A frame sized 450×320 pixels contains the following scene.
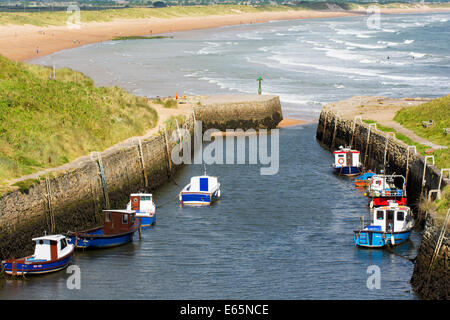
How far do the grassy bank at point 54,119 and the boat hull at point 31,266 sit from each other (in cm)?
514

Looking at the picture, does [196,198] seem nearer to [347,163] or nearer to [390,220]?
[390,220]

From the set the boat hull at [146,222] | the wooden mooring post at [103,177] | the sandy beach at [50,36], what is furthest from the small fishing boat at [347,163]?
the sandy beach at [50,36]

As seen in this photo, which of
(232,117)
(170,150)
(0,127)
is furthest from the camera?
(232,117)

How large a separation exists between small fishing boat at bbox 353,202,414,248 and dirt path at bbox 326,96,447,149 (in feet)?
45.3

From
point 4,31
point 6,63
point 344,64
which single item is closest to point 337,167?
point 6,63

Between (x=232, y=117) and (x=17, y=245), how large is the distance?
37.7m

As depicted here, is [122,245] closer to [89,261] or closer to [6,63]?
[89,261]

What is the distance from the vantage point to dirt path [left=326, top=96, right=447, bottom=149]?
54094mm

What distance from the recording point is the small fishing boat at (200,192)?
42219 millimetres

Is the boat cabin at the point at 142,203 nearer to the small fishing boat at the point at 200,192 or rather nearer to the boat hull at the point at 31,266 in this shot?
the small fishing boat at the point at 200,192

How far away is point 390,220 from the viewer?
3544cm

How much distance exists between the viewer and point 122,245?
35125 millimetres

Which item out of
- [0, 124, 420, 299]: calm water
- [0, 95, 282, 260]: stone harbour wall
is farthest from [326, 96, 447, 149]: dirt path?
[0, 95, 282, 260]: stone harbour wall

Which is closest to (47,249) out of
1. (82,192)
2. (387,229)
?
(82,192)
